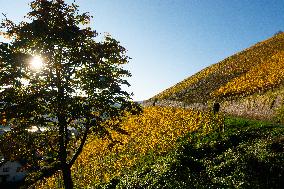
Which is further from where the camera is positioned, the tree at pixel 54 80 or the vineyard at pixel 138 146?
the vineyard at pixel 138 146

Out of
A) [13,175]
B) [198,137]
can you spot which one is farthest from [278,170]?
[13,175]

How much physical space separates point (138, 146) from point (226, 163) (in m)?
15.9

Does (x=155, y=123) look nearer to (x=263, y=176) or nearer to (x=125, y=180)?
(x=125, y=180)

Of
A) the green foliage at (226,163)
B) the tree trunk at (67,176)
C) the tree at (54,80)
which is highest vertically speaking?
the tree at (54,80)

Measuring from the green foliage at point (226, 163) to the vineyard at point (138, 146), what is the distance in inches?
111

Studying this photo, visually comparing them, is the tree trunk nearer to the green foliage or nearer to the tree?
the tree

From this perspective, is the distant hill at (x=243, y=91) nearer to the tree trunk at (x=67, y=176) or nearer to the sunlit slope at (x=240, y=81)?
the sunlit slope at (x=240, y=81)

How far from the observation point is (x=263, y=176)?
51.9ft

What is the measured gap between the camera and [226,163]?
18.2 metres

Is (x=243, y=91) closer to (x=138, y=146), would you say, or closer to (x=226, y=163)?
(x=138, y=146)

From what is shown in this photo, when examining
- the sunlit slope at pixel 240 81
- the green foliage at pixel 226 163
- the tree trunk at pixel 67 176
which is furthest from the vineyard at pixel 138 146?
the sunlit slope at pixel 240 81

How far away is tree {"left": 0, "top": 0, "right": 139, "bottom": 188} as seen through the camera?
1543 centimetres

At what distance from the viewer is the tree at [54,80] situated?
50.6 feet

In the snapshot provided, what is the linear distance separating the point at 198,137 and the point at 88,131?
11.6 metres
